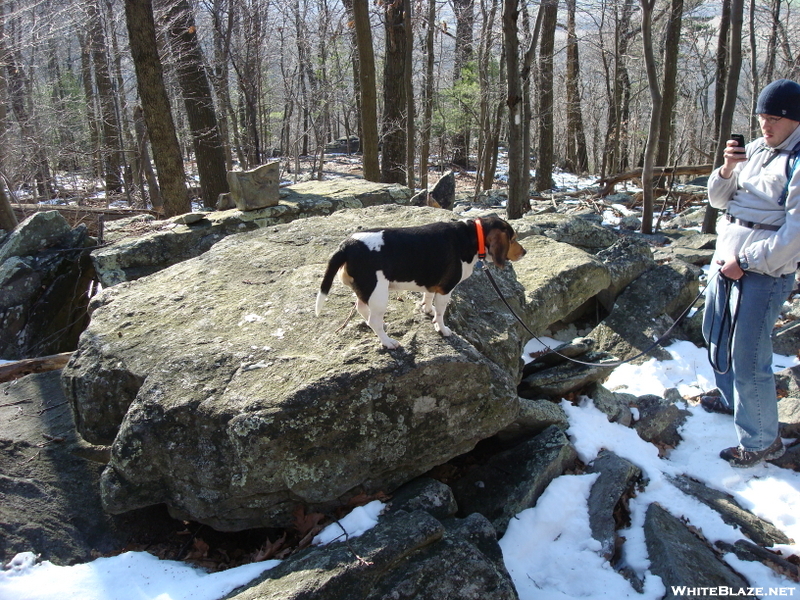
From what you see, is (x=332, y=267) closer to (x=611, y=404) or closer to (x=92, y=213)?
(x=611, y=404)

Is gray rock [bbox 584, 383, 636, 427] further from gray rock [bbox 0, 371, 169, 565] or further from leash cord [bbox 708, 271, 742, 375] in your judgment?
gray rock [bbox 0, 371, 169, 565]

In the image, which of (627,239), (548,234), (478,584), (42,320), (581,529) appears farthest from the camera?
(548,234)

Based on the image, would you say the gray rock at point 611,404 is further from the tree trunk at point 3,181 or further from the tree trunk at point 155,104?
the tree trunk at point 3,181

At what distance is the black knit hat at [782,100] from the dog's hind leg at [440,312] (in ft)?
8.00

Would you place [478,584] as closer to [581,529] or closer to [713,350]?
[581,529]

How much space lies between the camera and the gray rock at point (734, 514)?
362cm

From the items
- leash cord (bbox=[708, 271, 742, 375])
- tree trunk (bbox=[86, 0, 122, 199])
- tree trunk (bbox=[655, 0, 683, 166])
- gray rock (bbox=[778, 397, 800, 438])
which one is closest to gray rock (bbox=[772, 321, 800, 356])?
gray rock (bbox=[778, 397, 800, 438])

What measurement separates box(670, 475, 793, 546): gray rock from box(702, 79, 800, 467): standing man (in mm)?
469

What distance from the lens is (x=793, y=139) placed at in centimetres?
356

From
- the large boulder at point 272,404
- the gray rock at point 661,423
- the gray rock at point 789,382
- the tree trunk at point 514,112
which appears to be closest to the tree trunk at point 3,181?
the large boulder at point 272,404

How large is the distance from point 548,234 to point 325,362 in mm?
5768

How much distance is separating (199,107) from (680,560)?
12.5 meters

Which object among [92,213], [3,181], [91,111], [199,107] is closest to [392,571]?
[92,213]

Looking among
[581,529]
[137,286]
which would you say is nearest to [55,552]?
[137,286]
